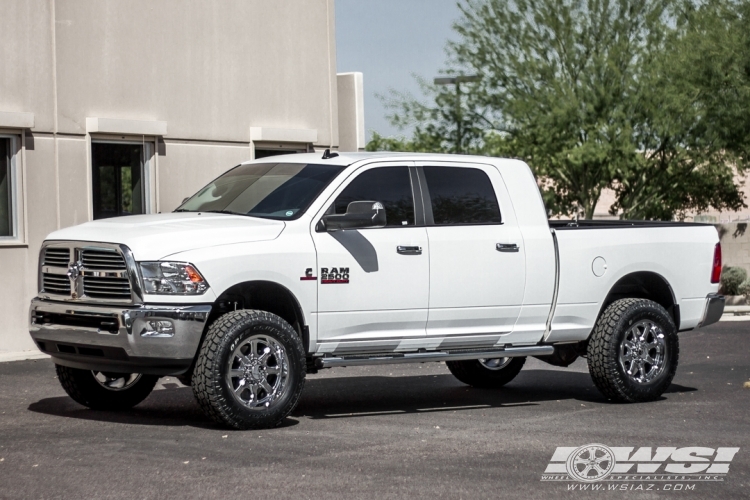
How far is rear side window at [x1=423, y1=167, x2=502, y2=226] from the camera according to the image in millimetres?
10539

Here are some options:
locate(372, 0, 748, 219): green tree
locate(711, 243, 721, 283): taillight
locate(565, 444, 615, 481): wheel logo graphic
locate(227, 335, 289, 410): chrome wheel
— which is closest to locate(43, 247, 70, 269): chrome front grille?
locate(227, 335, 289, 410): chrome wheel

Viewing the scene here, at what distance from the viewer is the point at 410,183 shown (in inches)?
413

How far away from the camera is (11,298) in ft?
55.1

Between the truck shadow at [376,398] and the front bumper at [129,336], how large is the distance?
669 mm

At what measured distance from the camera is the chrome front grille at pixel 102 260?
909cm

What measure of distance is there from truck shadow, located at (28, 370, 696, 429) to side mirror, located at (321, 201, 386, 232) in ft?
5.21

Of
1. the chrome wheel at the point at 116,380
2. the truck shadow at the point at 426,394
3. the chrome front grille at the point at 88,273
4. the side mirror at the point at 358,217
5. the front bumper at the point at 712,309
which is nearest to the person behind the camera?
the chrome front grille at the point at 88,273

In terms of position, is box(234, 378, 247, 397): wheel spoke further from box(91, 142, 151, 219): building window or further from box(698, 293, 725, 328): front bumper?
box(91, 142, 151, 219): building window

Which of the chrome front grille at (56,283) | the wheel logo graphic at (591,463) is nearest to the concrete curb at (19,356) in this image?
the chrome front grille at (56,283)

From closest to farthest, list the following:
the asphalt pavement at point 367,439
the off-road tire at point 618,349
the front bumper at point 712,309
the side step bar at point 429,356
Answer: the asphalt pavement at point 367,439
the side step bar at point 429,356
the off-road tire at point 618,349
the front bumper at point 712,309

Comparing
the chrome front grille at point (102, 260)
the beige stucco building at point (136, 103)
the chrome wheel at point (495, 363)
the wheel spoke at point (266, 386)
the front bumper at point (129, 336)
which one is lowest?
the chrome wheel at point (495, 363)

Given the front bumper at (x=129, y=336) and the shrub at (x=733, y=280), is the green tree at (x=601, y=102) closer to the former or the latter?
the shrub at (x=733, y=280)

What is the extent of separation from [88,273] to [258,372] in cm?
146

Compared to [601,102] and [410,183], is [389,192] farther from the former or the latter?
[601,102]
